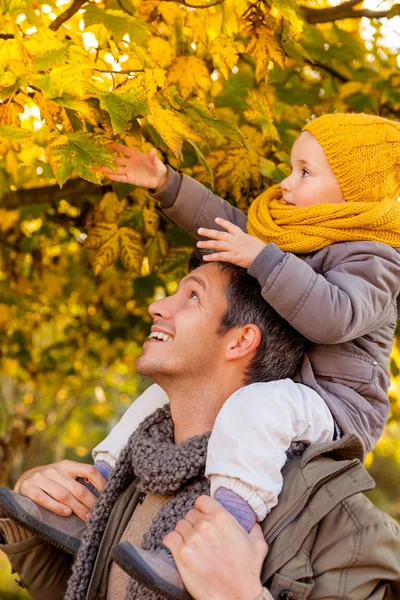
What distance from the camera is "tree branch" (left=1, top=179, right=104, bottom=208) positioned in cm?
430

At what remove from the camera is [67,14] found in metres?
3.13

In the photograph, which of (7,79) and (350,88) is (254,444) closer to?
(7,79)

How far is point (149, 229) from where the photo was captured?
12.7 feet

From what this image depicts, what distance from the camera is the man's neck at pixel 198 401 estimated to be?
2.66 m

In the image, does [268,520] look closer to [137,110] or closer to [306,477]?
[306,477]

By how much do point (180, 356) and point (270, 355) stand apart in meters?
0.26

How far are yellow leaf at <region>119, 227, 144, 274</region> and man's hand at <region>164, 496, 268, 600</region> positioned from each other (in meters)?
1.86

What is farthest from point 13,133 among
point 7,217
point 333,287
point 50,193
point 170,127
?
point 7,217

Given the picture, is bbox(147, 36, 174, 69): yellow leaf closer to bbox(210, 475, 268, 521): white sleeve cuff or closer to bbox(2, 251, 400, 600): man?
bbox(2, 251, 400, 600): man

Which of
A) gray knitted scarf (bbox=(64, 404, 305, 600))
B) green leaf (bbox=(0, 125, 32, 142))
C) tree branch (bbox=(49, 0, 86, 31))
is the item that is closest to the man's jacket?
gray knitted scarf (bbox=(64, 404, 305, 600))

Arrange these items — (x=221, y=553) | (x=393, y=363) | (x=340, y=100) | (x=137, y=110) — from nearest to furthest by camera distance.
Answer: (x=221, y=553), (x=137, y=110), (x=340, y=100), (x=393, y=363)

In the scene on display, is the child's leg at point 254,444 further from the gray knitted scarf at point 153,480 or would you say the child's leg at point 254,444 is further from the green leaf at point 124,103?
the green leaf at point 124,103

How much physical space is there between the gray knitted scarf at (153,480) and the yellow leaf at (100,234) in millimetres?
1254

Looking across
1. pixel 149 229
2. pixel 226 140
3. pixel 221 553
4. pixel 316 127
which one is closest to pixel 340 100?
pixel 226 140
